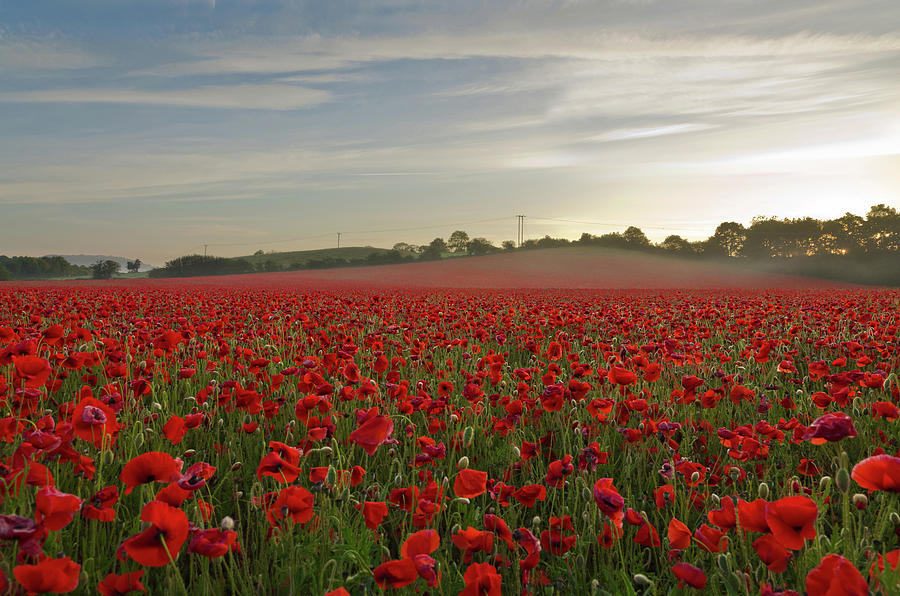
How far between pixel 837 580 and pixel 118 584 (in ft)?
5.72

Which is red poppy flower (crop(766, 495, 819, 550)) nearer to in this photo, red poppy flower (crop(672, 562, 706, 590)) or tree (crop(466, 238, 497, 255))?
red poppy flower (crop(672, 562, 706, 590))

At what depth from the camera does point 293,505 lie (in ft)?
5.79

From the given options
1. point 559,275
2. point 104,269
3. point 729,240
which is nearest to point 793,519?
point 559,275

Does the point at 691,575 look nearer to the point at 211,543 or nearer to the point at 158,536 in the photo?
the point at 211,543

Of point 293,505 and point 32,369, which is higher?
point 32,369

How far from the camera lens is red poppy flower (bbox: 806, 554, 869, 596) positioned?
3.66 feet

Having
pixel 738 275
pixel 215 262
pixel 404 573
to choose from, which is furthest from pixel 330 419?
pixel 215 262

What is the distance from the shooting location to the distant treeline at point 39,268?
9306 cm

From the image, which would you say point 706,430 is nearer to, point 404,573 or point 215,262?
point 404,573

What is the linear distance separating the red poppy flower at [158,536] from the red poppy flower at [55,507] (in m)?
0.24

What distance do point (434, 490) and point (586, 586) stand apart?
679 mm

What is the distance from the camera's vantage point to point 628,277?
44.5 meters

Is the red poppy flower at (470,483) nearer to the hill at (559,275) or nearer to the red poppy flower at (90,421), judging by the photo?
the red poppy flower at (90,421)

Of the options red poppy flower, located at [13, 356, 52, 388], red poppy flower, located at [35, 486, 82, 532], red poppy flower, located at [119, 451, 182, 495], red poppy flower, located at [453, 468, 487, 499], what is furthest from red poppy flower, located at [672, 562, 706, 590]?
red poppy flower, located at [13, 356, 52, 388]
